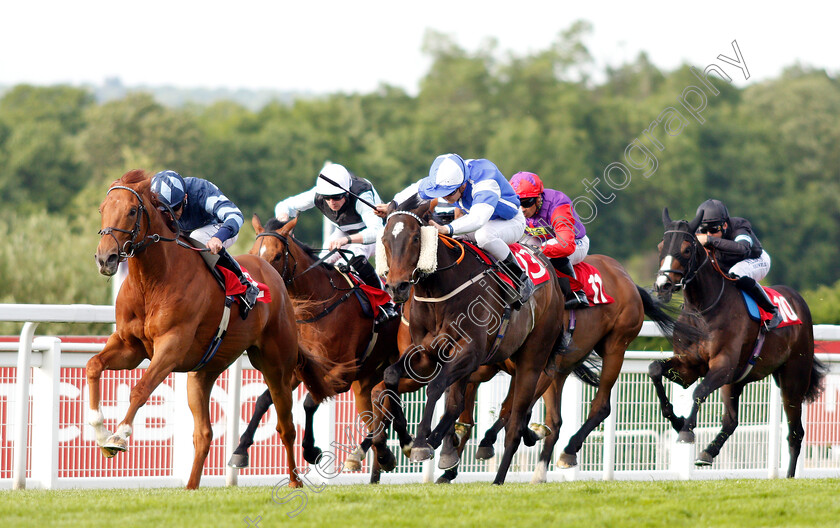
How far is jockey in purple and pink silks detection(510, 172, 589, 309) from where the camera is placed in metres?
7.60

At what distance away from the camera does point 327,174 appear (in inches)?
291

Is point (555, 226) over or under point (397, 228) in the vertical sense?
over

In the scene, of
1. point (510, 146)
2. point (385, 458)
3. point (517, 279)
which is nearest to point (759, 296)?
point (517, 279)

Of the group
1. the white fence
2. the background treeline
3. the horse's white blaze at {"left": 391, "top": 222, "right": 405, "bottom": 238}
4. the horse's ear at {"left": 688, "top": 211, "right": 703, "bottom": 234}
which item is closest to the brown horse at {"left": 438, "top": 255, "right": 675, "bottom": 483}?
the white fence

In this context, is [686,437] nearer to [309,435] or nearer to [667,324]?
[667,324]

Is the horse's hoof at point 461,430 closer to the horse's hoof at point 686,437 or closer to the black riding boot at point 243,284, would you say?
the horse's hoof at point 686,437

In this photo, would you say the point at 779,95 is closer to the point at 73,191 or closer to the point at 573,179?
the point at 573,179

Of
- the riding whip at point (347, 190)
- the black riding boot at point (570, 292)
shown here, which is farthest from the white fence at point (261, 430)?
the riding whip at point (347, 190)

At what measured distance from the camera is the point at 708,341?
830cm

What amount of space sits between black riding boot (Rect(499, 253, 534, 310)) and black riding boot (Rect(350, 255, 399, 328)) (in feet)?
3.54

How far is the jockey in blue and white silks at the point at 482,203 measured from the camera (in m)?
6.51

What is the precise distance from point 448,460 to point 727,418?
2.73m

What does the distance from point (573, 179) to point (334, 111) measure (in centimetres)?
1598

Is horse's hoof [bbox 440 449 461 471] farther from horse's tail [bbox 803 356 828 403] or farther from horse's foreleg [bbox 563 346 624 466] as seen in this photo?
horse's tail [bbox 803 356 828 403]
